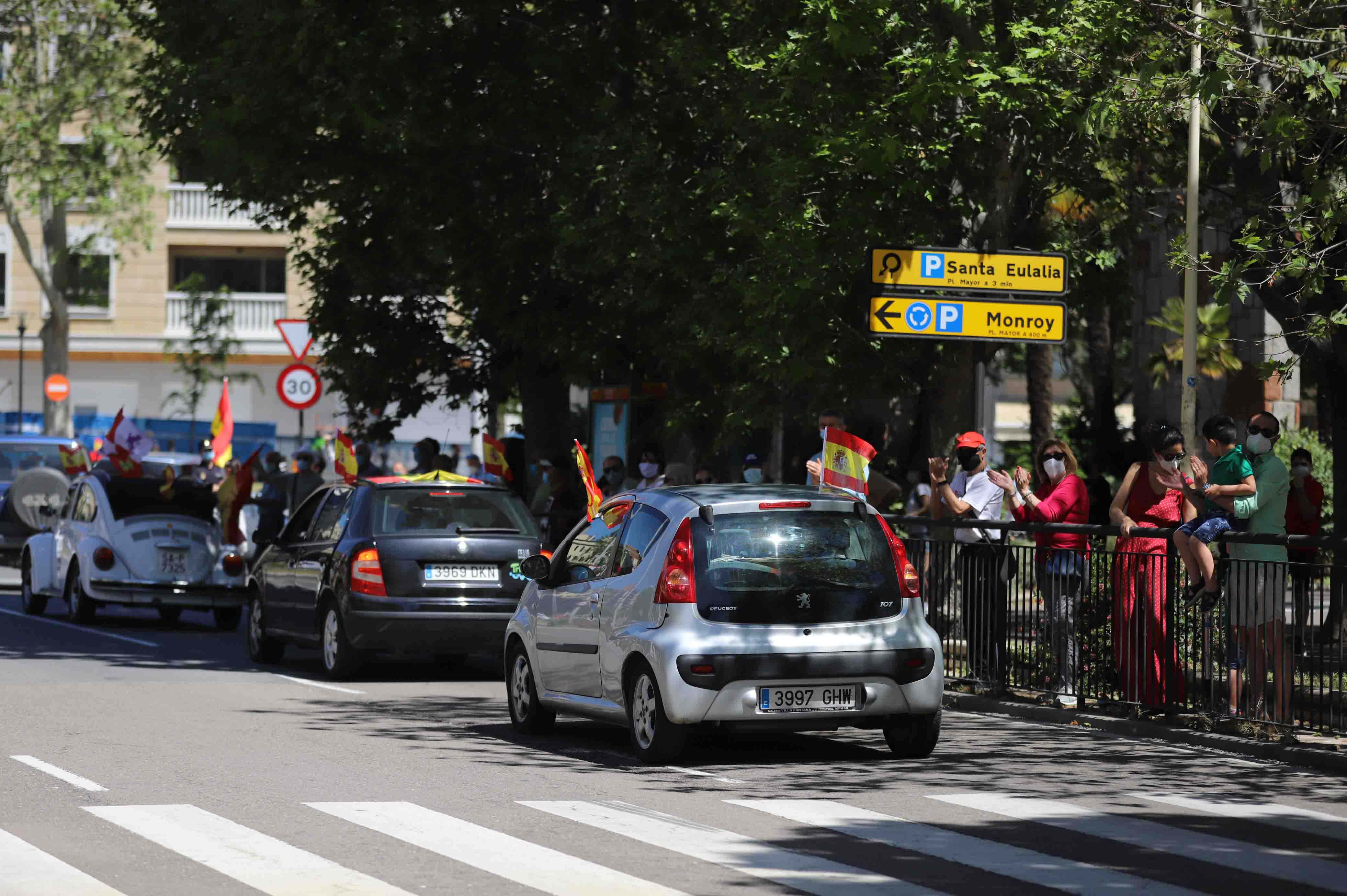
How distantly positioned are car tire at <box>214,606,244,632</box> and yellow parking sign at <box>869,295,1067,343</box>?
8.54 metres

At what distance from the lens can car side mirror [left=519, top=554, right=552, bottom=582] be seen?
1282 centimetres

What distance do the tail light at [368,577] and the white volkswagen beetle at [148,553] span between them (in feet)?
16.2

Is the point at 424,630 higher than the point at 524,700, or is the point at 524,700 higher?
the point at 424,630

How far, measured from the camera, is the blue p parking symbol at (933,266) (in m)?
16.7

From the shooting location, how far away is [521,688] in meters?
13.1

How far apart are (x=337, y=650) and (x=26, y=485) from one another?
1468 cm

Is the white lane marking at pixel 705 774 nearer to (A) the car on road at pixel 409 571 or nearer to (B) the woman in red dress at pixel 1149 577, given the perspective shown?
(B) the woman in red dress at pixel 1149 577

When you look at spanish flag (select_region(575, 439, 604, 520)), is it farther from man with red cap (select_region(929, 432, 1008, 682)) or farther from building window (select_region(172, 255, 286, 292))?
building window (select_region(172, 255, 286, 292))

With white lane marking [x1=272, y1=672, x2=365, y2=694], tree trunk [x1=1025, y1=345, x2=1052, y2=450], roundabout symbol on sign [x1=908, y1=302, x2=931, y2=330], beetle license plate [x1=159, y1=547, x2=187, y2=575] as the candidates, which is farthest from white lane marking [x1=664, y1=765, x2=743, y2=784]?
tree trunk [x1=1025, y1=345, x2=1052, y2=450]

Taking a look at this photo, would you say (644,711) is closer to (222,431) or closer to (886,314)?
(886,314)

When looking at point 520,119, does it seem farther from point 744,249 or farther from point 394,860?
point 394,860

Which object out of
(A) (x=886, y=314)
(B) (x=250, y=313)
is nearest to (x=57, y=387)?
(B) (x=250, y=313)

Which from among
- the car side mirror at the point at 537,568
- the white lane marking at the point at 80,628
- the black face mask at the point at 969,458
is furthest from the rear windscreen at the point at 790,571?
the white lane marking at the point at 80,628

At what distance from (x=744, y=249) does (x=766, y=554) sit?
1113cm
